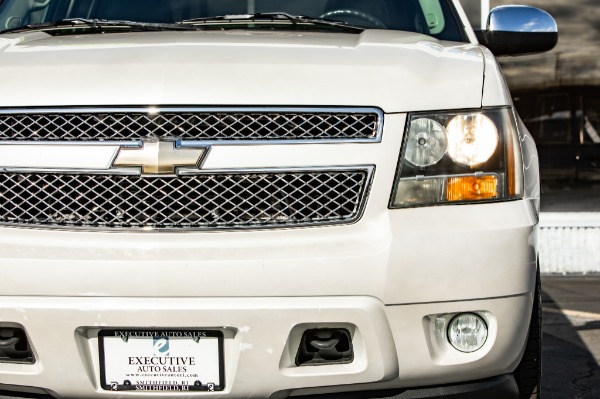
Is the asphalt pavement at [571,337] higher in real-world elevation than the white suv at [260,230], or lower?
lower

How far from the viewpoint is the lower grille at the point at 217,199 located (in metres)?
2.97

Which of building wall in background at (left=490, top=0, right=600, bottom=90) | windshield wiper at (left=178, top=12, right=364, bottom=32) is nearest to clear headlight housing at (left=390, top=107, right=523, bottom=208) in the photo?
windshield wiper at (left=178, top=12, right=364, bottom=32)

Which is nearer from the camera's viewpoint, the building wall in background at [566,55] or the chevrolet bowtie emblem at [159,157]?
the chevrolet bowtie emblem at [159,157]

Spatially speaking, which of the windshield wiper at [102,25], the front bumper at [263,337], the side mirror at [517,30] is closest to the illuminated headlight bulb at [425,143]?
the front bumper at [263,337]

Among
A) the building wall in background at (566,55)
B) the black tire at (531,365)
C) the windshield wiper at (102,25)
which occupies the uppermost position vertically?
the windshield wiper at (102,25)

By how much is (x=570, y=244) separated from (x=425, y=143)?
18.3 ft

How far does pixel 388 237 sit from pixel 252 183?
387 mm

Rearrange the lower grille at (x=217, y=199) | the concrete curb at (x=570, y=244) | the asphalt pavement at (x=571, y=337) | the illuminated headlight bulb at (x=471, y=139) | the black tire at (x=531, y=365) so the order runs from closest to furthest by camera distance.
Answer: the lower grille at (x=217, y=199)
the illuminated headlight bulb at (x=471, y=139)
the black tire at (x=531, y=365)
the asphalt pavement at (x=571, y=337)
the concrete curb at (x=570, y=244)

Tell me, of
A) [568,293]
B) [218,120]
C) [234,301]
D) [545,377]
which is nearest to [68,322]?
Answer: [234,301]

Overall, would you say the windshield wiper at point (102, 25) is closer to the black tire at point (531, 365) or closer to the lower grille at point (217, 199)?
the lower grille at point (217, 199)

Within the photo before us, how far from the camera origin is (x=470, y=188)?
3.06m

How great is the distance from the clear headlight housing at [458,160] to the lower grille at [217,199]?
153mm

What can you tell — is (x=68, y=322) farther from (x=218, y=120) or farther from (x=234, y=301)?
(x=218, y=120)

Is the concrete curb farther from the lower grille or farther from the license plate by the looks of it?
the license plate
